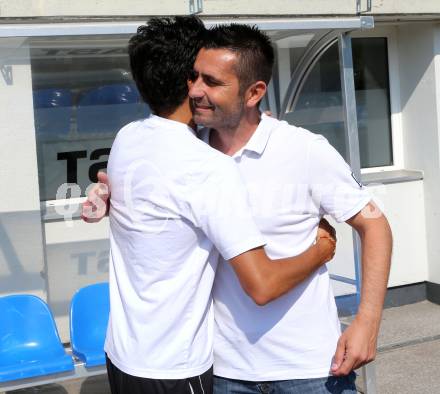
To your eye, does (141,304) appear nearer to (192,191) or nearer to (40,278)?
(192,191)

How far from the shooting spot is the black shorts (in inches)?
72.3

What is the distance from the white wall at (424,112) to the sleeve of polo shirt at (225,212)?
4449mm

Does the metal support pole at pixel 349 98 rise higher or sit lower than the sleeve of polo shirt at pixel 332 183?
higher

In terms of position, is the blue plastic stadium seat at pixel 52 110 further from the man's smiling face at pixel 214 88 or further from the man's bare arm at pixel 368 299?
the man's bare arm at pixel 368 299

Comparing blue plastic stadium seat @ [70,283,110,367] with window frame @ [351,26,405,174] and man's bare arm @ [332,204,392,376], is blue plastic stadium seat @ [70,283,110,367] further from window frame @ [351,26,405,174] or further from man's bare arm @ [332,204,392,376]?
window frame @ [351,26,405,174]

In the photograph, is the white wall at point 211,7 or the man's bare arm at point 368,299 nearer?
the man's bare arm at point 368,299

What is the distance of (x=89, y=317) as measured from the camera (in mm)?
4105

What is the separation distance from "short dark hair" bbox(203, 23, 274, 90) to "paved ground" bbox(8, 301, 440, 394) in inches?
117

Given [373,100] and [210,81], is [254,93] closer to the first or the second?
[210,81]

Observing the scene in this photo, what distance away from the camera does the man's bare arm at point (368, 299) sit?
1835mm

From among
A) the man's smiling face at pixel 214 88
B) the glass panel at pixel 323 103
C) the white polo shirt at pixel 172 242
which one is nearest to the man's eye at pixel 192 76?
the man's smiling face at pixel 214 88

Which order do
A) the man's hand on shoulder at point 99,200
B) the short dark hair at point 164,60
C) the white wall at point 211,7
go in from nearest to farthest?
the short dark hair at point 164,60 < the man's hand on shoulder at point 99,200 < the white wall at point 211,7

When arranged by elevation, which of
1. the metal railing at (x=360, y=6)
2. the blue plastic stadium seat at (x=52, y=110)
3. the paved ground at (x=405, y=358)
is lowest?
the paved ground at (x=405, y=358)

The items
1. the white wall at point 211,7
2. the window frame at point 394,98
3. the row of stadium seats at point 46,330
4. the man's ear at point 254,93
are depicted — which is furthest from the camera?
the window frame at point 394,98
